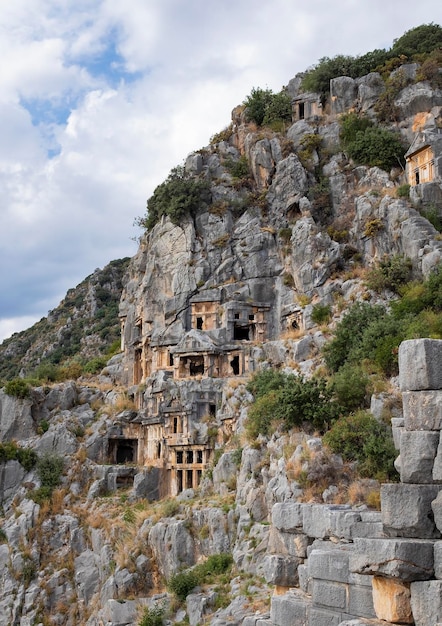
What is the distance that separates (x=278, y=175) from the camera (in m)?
45.2

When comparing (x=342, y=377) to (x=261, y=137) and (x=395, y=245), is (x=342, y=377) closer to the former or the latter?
(x=395, y=245)

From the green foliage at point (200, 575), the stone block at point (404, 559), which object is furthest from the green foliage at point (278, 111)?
the stone block at point (404, 559)

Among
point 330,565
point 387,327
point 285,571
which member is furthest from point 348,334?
point 330,565

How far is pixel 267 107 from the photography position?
166 ft

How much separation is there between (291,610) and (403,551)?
140 inches

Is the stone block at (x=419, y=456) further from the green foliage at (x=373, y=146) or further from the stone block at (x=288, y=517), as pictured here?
the green foliage at (x=373, y=146)

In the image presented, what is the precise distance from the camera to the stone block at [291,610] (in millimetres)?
14227

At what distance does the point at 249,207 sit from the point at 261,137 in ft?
18.0

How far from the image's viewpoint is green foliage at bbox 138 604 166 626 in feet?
80.9

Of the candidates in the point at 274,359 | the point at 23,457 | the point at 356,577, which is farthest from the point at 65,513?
the point at 356,577

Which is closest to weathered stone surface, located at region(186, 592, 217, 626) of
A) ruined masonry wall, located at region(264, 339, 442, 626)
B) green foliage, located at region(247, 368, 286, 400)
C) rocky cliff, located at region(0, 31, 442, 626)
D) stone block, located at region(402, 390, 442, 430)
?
rocky cliff, located at region(0, 31, 442, 626)

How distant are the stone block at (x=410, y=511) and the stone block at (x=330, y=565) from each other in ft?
4.28

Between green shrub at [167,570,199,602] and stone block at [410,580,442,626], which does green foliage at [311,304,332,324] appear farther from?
stone block at [410,580,442,626]

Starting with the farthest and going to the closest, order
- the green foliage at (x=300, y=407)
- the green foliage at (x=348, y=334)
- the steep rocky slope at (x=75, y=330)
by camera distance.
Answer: the steep rocky slope at (x=75, y=330) < the green foliage at (x=348, y=334) < the green foliage at (x=300, y=407)
